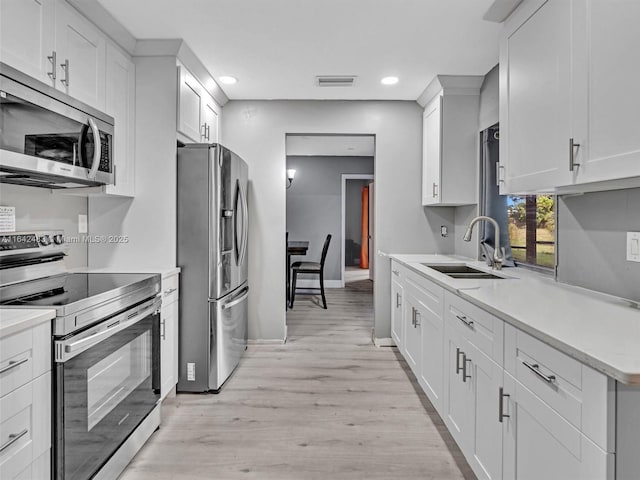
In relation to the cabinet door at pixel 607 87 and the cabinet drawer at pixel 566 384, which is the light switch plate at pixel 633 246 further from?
the cabinet drawer at pixel 566 384

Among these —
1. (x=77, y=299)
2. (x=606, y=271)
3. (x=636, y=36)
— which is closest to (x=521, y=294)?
(x=606, y=271)

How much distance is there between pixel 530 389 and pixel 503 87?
5.50 feet

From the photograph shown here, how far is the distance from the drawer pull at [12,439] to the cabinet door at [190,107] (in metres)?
2.06

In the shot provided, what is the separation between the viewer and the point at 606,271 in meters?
1.78

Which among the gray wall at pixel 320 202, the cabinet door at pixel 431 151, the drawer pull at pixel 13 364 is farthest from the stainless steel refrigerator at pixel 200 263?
the gray wall at pixel 320 202

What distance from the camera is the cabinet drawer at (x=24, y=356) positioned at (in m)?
1.25

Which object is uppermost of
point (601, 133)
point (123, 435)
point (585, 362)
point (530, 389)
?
point (601, 133)

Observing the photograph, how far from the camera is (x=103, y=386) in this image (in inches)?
68.8

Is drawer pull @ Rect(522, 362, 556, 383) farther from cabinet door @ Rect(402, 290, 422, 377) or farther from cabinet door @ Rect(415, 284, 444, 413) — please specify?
cabinet door @ Rect(402, 290, 422, 377)

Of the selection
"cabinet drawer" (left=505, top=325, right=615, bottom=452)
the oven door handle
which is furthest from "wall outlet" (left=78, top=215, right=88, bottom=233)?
"cabinet drawer" (left=505, top=325, right=615, bottom=452)

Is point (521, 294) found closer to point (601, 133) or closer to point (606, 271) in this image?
point (606, 271)

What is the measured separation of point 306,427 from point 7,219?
1.96 m

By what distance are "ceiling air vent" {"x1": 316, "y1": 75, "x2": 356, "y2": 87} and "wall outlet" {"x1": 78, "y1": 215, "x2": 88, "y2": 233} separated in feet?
6.87

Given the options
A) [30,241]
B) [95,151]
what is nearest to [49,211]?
[30,241]
